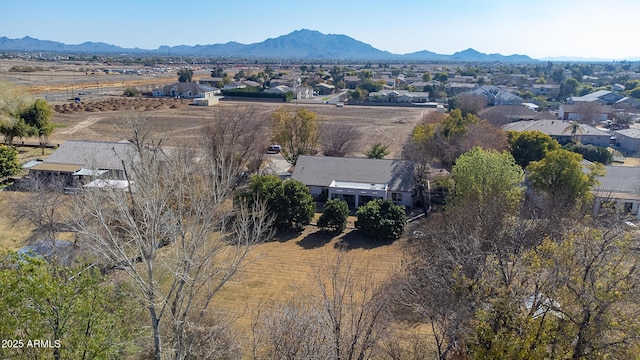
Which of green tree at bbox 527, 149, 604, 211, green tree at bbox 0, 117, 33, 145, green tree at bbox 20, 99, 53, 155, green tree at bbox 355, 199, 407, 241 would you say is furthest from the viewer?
green tree at bbox 20, 99, 53, 155

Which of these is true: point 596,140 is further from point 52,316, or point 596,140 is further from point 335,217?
point 52,316

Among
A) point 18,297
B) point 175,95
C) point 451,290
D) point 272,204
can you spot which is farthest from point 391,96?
point 18,297

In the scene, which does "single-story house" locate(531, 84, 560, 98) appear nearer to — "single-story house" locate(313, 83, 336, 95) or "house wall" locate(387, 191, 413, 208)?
"single-story house" locate(313, 83, 336, 95)

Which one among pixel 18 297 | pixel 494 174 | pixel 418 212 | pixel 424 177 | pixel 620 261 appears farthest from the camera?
pixel 424 177

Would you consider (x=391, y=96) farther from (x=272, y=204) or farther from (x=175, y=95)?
(x=272, y=204)

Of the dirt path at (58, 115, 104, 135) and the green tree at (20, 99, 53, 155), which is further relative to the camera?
the dirt path at (58, 115, 104, 135)

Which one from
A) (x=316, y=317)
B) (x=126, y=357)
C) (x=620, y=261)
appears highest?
(x=620, y=261)

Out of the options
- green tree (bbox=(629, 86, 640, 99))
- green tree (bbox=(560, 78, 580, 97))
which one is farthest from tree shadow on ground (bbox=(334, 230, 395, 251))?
green tree (bbox=(560, 78, 580, 97))
